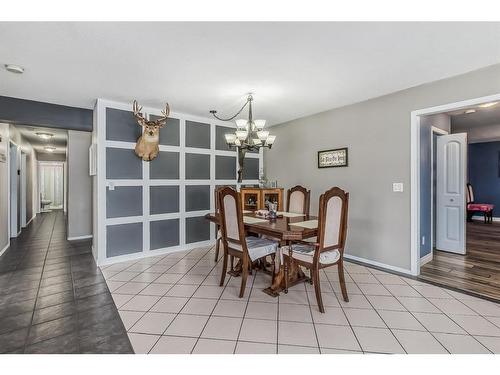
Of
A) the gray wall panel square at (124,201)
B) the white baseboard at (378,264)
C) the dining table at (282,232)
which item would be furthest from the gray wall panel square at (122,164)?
the white baseboard at (378,264)

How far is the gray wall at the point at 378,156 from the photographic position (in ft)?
9.44

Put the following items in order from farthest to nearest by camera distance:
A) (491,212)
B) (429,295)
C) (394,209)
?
A: (491,212), (394,209), (429,295)

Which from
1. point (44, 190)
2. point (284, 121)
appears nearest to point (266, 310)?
point (284, 121)

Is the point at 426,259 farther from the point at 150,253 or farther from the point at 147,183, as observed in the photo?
the point at 147,183

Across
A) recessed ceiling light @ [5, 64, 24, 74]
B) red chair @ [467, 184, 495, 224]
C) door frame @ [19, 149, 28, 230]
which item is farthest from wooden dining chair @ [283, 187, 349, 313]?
door frame @ [19, 149, 28, 230]

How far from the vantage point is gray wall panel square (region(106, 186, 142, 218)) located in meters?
3.65

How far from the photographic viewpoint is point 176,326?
2.05m

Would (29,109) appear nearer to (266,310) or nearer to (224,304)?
(224,304)

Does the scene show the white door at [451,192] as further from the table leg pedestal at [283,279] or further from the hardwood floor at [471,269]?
the table leg pedestal at [283,279]

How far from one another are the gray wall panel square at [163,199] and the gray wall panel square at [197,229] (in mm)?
360

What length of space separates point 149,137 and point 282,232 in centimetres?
240

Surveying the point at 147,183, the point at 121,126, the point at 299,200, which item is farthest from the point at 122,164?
the point at 299,200
